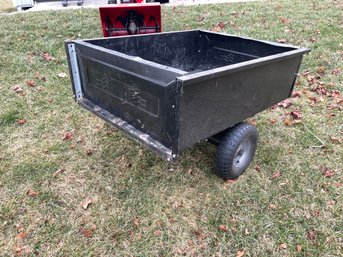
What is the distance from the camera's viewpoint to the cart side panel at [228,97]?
6.31 feet

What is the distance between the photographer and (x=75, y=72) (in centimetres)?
267

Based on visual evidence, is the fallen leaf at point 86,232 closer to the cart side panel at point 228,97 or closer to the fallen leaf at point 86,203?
the fallen leaf at point 86,203

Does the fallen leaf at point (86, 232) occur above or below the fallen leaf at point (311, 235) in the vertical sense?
below

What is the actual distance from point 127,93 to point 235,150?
3.31ft

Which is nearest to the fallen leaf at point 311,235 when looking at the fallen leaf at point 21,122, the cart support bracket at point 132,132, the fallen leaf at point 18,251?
the cart support bracket at point 132,132

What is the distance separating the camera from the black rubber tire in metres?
2.49

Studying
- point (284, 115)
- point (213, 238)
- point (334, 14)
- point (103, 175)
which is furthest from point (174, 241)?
point (334, 14)

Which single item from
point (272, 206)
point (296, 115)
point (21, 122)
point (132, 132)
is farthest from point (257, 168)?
point (21, 122)

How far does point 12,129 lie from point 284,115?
11.0ft

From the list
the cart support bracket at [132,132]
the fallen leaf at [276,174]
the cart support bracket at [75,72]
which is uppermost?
the cart support bracket at [75,72]

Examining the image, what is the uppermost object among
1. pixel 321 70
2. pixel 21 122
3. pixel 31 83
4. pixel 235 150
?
pixel 235 150

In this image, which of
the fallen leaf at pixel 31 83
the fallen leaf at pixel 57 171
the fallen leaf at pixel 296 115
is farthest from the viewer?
the fallen leaf at pixel 31 83

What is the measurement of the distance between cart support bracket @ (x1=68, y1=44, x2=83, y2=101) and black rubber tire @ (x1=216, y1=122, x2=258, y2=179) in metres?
1.37

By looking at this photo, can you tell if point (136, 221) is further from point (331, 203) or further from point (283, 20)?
point (283, 20)
